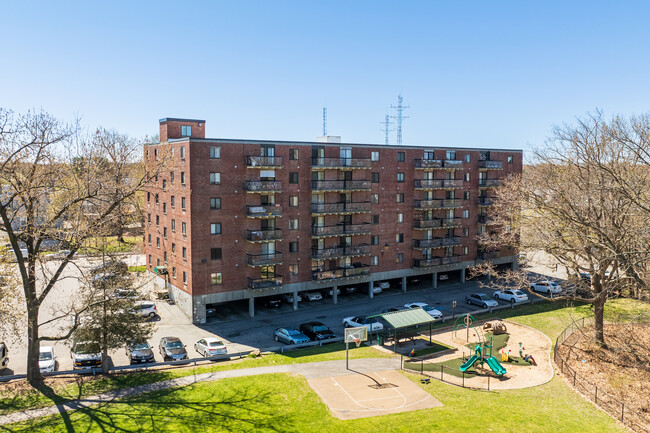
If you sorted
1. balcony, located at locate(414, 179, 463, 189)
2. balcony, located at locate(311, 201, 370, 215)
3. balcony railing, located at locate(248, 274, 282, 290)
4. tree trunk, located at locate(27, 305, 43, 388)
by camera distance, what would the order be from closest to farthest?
tree trunk, located at locate(27, 305, 43, 388) < balcony railing, located at locate(248, 274, 282, 290) < balcony, located at locate(311, 201, 370, 215) < balcony, located at locate(414, 179, 463, 189)

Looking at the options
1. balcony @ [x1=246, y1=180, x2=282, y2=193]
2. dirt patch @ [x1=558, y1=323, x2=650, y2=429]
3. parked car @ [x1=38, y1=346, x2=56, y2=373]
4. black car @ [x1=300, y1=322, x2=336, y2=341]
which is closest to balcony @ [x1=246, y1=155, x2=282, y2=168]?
balcony @ [x1=246, y1=180, x2=282, y2=193]

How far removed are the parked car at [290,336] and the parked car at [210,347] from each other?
485 cm

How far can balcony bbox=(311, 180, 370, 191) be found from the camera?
4934 cm

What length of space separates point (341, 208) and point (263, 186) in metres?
9.22

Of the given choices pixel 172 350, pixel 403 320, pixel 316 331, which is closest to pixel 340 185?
pixel 316 331

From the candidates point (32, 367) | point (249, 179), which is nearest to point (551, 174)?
point (249, 179)

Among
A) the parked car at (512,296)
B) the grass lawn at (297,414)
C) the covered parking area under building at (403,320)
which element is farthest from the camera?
the parked car at (512,296)

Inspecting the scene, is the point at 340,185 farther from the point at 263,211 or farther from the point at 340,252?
the point at 263,211

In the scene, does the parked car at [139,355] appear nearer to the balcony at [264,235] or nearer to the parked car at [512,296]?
the balcony at [264,235]

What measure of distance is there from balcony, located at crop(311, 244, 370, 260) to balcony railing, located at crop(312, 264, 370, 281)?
1498 millimetres

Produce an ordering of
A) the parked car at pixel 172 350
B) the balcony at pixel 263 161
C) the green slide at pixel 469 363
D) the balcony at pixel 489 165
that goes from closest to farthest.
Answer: the green slide at pixel 469 363
the parked car at pixel 172 350
the balcony at pixel 263 161
the balcony at pixel 489 165

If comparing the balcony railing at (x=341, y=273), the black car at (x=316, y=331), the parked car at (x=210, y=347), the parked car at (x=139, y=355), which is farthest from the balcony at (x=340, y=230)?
the parked car at (x=139, y=355)

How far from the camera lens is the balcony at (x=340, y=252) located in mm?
49750

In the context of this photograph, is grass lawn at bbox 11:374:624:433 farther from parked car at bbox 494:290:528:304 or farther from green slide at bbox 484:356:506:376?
parked car at bbox 494:290:528:304
